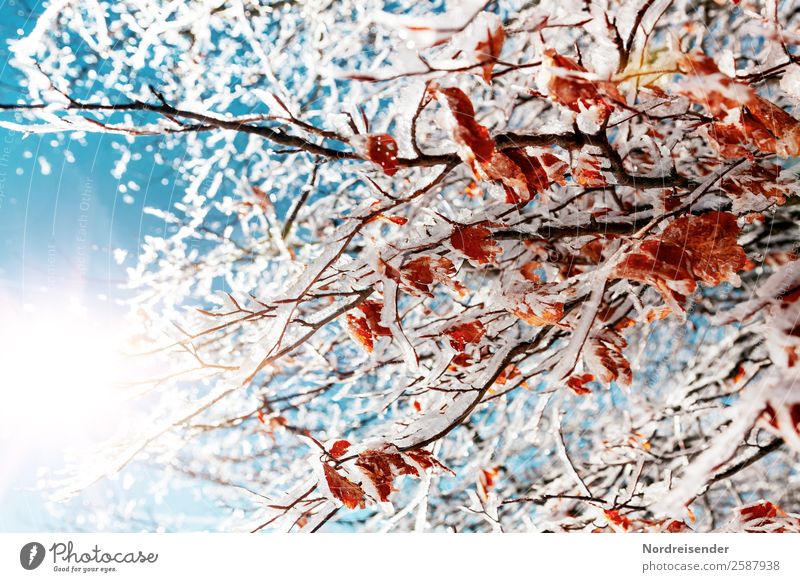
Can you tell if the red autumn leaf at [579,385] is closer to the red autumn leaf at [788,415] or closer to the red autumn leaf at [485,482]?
the red autumn leaf at [485,482]

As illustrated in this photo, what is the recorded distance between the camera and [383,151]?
0.43 meters

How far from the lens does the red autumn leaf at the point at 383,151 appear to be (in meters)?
0.43

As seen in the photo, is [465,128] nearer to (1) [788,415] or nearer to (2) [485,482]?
(1) [788,415]

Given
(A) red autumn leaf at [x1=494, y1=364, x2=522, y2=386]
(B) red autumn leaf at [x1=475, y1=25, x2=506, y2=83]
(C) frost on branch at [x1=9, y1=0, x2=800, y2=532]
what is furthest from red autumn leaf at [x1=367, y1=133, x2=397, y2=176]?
(A) red autumn leaf at [x1=494, y1=364, x2=522, y2=386]

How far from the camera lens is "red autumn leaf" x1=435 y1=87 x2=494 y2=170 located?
39 cm

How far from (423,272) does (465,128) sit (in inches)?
8.1

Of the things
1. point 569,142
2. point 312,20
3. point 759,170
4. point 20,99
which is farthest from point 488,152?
point 312,20

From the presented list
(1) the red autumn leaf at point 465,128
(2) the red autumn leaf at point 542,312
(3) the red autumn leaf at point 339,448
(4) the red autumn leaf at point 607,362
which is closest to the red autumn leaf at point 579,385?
(4) the red autumn leaf at point 607,362

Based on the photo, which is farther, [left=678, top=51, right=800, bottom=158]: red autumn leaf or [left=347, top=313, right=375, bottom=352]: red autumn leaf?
[left=347, top=313, right=375, bottom=352]: red autumn leaf

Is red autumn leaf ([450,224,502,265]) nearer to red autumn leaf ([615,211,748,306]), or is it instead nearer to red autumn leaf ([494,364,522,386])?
red autumn leaf ([615,211,748,306])

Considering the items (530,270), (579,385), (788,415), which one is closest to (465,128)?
(788,415)

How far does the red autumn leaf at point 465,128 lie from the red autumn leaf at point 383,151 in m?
0.06

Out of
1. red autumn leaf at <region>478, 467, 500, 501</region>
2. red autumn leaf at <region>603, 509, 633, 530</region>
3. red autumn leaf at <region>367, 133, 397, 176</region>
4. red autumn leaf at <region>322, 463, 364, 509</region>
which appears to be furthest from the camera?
red autumn leaf at <region>478, 467, 500, 501</region>

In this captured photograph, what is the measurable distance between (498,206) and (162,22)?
81cm
